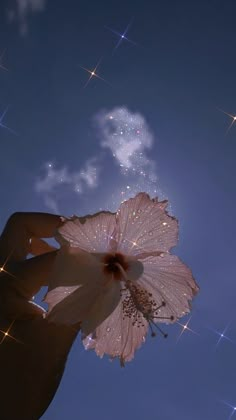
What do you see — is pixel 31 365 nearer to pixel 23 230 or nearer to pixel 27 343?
pixel 27 343

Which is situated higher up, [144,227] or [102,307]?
[144,227]

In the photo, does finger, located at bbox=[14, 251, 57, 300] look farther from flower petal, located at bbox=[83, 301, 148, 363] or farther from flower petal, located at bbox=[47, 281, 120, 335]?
flower petal, located at bbox=[83, 301, 148, 363]

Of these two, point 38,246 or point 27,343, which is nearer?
point 27,343

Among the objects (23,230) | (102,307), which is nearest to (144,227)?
(102,307)

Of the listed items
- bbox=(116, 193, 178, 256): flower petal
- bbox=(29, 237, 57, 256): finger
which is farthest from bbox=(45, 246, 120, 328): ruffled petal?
bbox=(29, 237, 57, 256): finger

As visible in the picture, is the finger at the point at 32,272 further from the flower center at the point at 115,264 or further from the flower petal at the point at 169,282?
the flower petal at the point at 169,282

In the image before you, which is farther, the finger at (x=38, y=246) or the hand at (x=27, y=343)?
the finger at (x=38, y=246)

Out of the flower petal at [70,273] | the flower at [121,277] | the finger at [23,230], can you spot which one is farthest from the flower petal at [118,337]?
the finger at [23,230]
